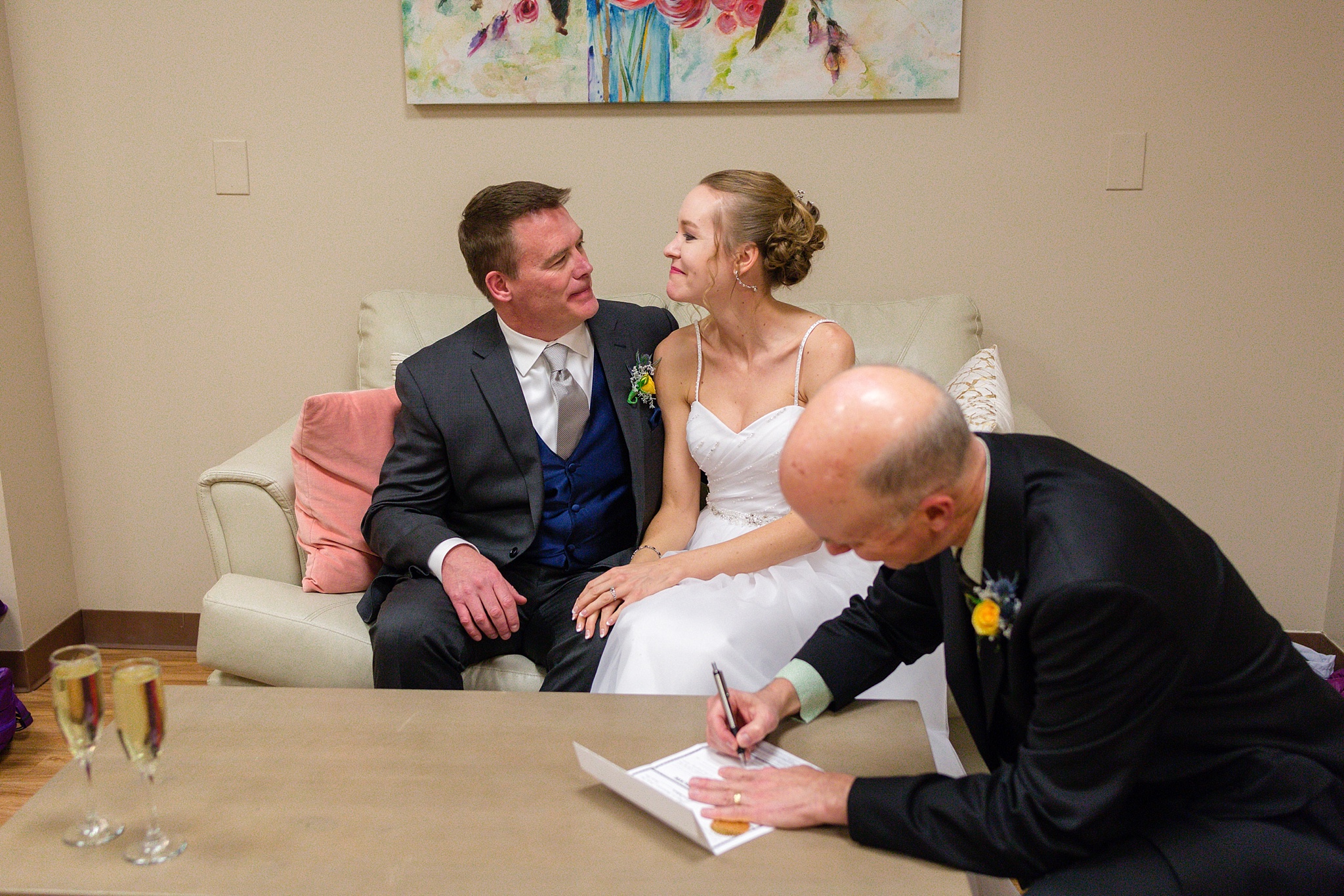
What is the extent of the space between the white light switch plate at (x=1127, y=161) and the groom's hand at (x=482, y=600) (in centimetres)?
195

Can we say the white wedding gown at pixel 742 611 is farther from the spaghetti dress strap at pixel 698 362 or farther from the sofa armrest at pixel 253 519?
the sofa armrest at pixel 253 519

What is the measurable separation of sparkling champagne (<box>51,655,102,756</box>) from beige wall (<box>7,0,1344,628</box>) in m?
2.08

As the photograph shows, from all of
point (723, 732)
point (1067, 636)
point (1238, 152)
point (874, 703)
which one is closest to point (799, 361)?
point (874, 703)

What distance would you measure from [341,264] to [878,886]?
255 cm

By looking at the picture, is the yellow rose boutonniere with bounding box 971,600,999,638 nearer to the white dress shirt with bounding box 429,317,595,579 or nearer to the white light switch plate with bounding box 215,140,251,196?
the white dress shirt with bounding box 429,317,595,579

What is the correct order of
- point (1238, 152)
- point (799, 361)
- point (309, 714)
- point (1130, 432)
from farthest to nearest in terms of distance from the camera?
point (1130, 432), point (1238, 152), point (799, 361), point (309, 714)

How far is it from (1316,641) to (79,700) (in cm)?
318

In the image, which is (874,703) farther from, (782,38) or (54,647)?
(54,647)

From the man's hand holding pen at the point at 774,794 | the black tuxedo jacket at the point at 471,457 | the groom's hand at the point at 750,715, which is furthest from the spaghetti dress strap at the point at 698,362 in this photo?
the man's hand holding pen at the point at 774,794

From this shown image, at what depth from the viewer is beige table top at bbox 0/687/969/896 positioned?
1.23 meters

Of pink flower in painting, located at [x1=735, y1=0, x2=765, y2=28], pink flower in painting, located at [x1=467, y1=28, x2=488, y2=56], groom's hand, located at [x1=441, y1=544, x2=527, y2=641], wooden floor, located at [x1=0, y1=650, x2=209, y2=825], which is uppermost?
pink flower in painting, located at [x1=735, y1=0, x2=765, y2=28]

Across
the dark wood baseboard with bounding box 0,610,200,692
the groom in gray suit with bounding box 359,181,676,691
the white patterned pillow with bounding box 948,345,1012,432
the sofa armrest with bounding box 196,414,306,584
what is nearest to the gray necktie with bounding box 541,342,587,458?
the groom in gray suit with bounding box 359,181,676,691

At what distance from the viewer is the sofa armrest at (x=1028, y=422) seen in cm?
265

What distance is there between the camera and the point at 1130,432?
3.12 meters
